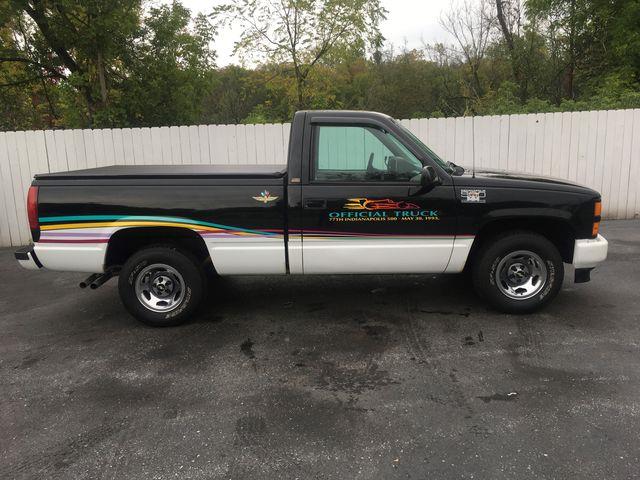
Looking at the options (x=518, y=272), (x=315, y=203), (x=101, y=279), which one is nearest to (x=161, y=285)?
(x=101, y=279)

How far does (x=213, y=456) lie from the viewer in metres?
2.88

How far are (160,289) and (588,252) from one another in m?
4.08

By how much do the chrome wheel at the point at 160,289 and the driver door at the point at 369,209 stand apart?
127 centimetres

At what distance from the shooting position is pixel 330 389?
3.60 meters

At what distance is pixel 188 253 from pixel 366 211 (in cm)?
A: 175

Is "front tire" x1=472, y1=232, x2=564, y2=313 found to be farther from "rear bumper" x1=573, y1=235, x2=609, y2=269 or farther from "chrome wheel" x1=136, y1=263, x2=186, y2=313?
"chrome wheel" x1=136, y1=263, x2=186, y2=313

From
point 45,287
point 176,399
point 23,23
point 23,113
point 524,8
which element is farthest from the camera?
point 524,8

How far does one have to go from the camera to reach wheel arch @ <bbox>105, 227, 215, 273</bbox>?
4727mm

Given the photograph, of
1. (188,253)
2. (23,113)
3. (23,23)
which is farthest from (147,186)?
(23,113)

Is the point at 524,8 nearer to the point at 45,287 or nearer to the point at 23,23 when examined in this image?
the point at 23,23

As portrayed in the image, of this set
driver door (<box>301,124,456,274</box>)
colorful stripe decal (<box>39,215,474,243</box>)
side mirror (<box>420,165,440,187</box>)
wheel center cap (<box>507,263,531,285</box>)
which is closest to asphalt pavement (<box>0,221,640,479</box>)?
wheel center cap (<box>507,263,531,285</box>)

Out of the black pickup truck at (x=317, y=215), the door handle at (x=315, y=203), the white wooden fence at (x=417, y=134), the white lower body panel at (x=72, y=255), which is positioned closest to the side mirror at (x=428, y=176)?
the black pickup truck at (x=317, y=215)

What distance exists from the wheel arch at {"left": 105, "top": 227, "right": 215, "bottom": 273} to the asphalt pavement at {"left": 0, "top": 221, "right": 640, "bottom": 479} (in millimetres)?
668

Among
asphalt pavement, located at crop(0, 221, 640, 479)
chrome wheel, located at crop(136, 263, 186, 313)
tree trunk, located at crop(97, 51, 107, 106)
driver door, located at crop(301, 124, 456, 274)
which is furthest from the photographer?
tree trunk, located at crop(97, 51, 107, 106)
